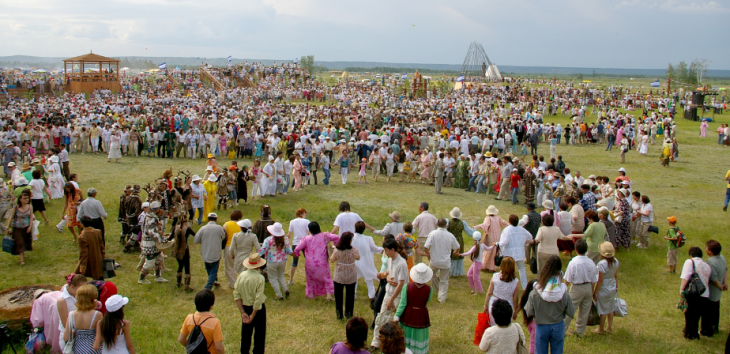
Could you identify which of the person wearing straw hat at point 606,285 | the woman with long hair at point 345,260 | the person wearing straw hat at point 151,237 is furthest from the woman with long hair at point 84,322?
the person wearing straw hat at point 606,285

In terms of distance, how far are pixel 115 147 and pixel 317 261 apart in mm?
14163

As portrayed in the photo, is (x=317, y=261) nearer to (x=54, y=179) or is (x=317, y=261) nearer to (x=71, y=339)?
(x=71, y=339)

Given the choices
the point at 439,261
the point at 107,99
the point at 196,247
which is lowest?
the point at 196,247

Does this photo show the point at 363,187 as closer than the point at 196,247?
No

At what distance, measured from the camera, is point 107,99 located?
3322 cm

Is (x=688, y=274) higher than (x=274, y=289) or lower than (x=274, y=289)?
higher

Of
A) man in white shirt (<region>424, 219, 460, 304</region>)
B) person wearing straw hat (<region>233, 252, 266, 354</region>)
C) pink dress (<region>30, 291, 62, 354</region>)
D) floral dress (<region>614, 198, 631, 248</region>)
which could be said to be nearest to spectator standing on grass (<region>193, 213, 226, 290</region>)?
person wearing straw hat (<region>233, 252, 266, 354</region>)

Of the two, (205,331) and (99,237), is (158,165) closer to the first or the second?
(99,237)

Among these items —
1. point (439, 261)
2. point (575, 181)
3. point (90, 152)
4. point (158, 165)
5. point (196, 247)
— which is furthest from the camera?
point (90, 152)

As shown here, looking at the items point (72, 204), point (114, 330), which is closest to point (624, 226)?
point (114, 330)

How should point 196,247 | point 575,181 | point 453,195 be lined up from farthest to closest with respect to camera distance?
point 453,195, point 575,181, point 196,247

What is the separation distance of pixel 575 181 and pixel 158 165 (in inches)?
546

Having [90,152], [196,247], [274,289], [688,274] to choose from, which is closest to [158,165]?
[90,152]

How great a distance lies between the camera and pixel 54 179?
41.9 ft
